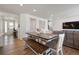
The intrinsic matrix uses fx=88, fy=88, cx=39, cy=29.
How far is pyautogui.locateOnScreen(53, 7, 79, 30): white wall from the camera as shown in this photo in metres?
1.69

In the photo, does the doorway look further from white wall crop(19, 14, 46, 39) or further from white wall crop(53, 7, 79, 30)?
white wall crop(53, 7, 79, 30)

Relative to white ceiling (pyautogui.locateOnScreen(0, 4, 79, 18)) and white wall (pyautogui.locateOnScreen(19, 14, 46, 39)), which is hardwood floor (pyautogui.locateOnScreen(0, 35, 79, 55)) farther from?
white ceiling (pyautogui.locateOnScreen(0, 4, 79, 18))

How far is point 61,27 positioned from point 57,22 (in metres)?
0.13

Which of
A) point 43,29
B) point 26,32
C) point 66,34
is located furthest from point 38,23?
point 66,34

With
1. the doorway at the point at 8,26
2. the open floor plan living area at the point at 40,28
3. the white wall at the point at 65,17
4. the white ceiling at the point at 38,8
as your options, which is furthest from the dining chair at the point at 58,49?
the doorway at the point at 8,26

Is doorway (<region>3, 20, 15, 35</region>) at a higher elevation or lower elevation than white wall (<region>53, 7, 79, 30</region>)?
lower

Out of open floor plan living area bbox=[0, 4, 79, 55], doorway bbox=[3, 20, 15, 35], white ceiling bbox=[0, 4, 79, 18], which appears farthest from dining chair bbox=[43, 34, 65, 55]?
doorway bbox=[3, 20, 15, 35]

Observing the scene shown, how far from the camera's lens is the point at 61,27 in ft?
5.92

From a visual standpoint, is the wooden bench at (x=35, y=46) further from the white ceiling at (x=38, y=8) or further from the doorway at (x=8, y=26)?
the white ceiling at (x=38, y=8)

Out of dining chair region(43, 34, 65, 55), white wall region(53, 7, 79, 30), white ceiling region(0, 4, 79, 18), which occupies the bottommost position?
dining chair region(43, 34, 65, 55)

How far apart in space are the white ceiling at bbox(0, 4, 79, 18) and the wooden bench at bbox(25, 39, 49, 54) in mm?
577

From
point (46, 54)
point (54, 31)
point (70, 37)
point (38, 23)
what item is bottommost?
point (46, 54)

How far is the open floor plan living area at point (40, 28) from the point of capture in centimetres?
169
